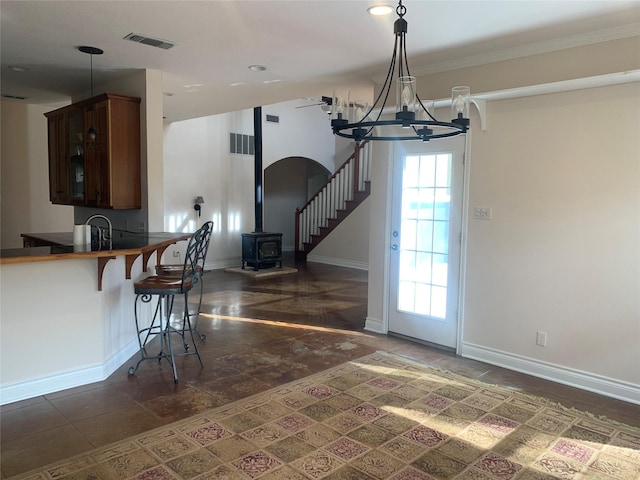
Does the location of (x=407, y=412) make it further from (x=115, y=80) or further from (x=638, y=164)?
(x=115, y=80)

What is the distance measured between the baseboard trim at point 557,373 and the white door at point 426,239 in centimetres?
29

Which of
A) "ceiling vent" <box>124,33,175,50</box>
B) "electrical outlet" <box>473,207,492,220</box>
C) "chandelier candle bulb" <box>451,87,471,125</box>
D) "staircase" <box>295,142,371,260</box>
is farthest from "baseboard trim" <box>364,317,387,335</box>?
"staircase" <box>295,142,371,260</box>

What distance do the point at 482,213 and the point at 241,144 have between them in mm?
6448

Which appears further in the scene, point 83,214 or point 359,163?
point 359,163

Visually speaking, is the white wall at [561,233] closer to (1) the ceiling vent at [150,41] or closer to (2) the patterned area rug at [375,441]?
(2) the patterned area rug at [375,441]

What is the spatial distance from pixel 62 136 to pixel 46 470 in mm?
Result: 4122

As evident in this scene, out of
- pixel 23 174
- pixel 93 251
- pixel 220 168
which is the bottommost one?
pixel 93 251

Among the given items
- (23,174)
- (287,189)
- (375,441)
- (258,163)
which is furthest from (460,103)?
(287,189)

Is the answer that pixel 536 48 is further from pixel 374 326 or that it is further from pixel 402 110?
Answer: pixel 374 326

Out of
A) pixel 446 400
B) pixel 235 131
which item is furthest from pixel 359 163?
pixel 446 400

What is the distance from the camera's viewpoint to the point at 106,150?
4559 mm

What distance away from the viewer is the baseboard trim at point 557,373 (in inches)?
133

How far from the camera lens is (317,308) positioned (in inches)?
242

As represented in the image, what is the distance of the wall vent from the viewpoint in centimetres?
939
